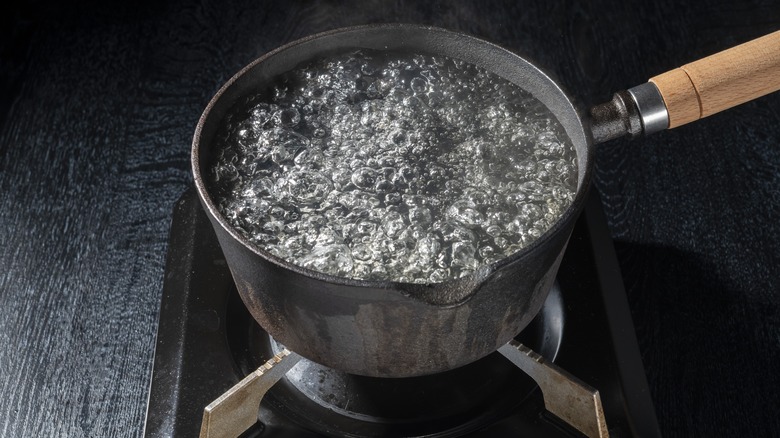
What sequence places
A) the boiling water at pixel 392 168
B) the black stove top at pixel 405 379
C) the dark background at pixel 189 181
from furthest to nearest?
the dark background at pixel 189 181 → the black stove top at pixel 405 379 → the boiling water at pixel 392 168

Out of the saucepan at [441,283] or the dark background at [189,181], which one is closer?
the saucepan at [441,283]

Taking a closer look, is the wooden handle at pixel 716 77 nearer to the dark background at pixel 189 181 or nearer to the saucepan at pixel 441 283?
the saucepan at pixel 441 283

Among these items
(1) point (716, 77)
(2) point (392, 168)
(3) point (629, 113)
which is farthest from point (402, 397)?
(1) point (716, 77)

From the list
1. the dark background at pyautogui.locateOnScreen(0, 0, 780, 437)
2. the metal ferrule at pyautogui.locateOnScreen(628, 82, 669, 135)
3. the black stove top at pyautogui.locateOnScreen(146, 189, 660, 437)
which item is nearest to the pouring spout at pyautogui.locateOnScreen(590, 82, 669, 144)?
the metal ferrule at pyautogui.locateOnScreen(628, 82, 669, 135)

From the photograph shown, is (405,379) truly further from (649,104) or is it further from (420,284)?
(649,104)

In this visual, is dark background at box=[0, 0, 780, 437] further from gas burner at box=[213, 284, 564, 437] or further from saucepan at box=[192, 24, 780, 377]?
gas burner at box=[213, 284, 564, 437]

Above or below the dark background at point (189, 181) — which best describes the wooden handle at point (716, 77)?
above

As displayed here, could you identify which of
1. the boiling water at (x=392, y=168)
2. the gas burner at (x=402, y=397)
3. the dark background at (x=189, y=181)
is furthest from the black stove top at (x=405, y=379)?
the boiling water at (x=392, y=168)
